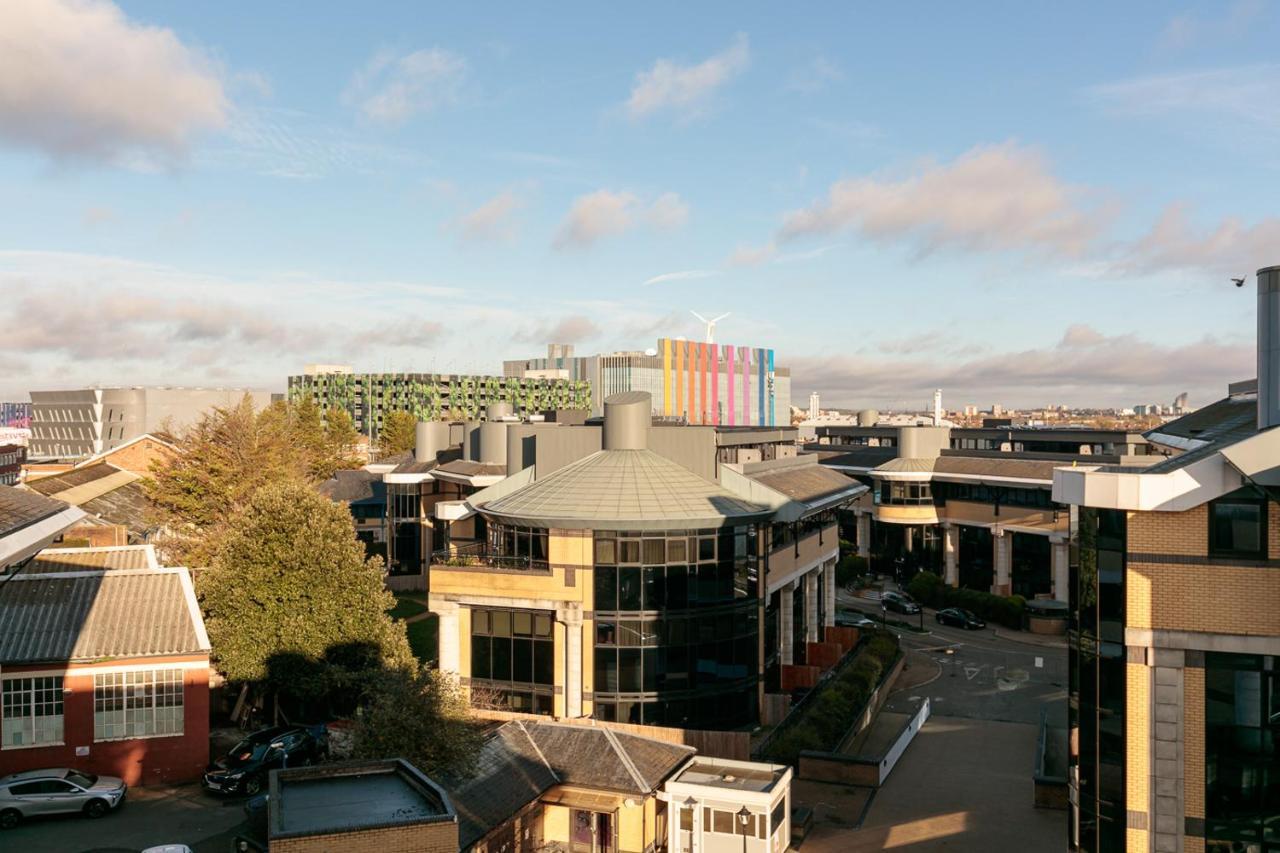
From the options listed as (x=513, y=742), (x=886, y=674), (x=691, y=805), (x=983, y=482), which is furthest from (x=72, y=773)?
(x=983, y=482)

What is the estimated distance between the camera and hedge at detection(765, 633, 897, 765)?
40500mm

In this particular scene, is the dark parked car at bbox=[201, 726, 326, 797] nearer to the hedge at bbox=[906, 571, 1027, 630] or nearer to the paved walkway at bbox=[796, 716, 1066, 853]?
the paved walkway at bbox=[796, 716, 1066, 853]

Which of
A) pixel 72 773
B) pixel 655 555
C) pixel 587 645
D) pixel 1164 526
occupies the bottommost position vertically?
pixel 72 773

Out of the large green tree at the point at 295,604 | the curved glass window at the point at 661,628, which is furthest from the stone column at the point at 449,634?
the curved glass window at the point at 661,628

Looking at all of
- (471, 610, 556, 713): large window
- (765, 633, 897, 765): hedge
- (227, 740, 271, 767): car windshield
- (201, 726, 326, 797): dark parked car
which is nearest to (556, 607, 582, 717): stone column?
(471, 610, 556, 713): large window

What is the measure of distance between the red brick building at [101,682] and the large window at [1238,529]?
34.5m

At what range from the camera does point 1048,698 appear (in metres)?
54.8

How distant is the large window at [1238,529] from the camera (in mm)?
21469

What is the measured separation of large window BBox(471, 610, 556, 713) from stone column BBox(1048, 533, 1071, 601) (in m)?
50.7

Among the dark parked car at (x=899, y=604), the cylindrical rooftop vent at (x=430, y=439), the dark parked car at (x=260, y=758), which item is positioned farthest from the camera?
the cylindrical rooftop vent at (x=430, y=439)

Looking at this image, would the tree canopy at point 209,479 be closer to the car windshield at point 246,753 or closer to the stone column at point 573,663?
the car windshield at point 246,753

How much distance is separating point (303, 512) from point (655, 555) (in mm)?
16945

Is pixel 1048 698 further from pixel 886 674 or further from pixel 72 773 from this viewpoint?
pixel 72 773

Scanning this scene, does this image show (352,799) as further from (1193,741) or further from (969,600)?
(969,600)
